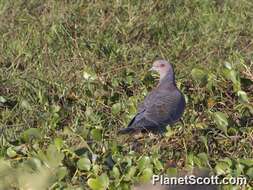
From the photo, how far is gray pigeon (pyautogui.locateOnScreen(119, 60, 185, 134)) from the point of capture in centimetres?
560

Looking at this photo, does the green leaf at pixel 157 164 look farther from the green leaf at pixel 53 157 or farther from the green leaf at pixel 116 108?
the green leaf at pixel 116 108

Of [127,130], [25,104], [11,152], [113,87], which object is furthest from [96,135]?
[113,87]

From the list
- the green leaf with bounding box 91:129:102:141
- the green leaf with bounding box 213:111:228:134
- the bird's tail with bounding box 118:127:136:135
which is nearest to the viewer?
the green leaf with bounding box 91:129:102:141

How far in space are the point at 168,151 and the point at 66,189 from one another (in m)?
1.15

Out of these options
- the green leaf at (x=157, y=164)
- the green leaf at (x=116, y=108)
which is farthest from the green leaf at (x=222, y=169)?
the green leaf at (x=116, y=108)

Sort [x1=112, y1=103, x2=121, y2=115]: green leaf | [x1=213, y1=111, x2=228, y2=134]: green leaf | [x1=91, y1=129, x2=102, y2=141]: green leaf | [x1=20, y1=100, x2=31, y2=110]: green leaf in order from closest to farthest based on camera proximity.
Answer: [x1=91, y1=129, x2=102, y2=141]: green leaf → [x1=213, y1=111, x2=228, y2=134]: green leaf → [x1=112, y1=103, x2=121, y2=115]: green leaf → [x1=20, y1=100, x2=31, y2=110]: green leaf

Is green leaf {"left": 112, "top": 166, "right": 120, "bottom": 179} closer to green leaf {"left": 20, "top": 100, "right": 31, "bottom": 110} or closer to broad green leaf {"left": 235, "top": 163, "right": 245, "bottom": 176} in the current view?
broad green leaf {"left": 235, "top": 163, "right": 245, "bottom": 176}

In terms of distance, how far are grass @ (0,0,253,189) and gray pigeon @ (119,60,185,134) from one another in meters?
0.09

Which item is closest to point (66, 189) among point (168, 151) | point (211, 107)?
point (168, 151)

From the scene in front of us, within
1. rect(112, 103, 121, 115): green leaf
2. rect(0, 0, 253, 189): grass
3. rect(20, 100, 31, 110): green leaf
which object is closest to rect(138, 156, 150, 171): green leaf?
rect(0, 0, 253, 189): grass

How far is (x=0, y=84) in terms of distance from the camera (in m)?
6.99

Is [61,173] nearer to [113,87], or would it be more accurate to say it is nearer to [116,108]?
[116,108]

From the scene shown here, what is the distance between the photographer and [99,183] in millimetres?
4309

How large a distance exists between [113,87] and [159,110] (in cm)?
74
